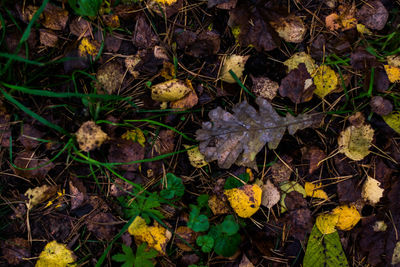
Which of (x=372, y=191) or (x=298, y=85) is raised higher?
(x=298, y=85)

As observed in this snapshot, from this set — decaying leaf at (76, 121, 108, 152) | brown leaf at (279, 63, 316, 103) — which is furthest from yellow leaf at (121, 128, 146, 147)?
brown leaf at (279, 63, 316, 103)

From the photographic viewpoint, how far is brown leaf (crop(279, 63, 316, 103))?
5.93 ft

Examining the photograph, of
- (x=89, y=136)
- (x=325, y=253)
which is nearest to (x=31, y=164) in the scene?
(x=89, y=136)

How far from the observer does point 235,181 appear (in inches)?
71.4

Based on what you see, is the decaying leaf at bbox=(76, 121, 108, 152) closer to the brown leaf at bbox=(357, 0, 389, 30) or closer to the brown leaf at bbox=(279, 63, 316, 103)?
the brown leaf at bbox=(279, 63, 316, 103)

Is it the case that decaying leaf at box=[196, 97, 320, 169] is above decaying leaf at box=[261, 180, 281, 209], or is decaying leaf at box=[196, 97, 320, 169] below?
above

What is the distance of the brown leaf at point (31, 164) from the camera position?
1.74 m

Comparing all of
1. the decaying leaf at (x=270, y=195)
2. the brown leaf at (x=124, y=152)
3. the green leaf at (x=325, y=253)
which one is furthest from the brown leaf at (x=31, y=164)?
the green leaf at (x=325, y=253)

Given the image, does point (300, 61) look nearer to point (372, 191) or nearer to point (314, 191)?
point (314, 191)

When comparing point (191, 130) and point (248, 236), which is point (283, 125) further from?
point (248, 236)

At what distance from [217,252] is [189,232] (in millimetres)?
234

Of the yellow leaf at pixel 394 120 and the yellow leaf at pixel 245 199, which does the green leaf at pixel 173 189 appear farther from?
the yellow leaf at pixel 394 120

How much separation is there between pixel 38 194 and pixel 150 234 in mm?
818

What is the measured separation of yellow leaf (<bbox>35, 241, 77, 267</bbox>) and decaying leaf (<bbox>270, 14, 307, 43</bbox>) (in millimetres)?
2129
